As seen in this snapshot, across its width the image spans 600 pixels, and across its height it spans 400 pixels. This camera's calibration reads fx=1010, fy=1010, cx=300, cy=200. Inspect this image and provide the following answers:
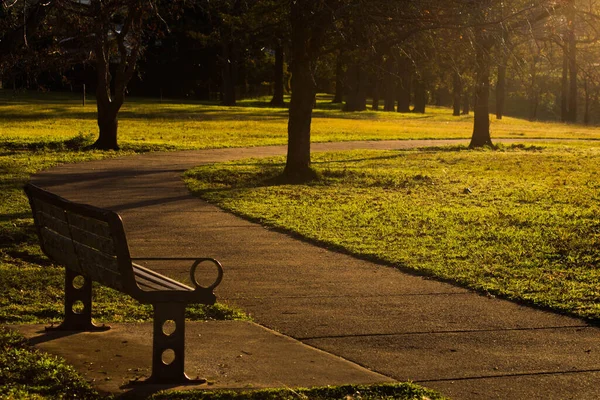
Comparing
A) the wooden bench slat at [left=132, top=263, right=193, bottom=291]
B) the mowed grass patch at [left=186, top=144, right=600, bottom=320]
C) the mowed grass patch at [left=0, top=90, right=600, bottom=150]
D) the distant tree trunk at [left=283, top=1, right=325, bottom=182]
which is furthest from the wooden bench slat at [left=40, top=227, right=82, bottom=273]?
the mowed grass patch at [left=0, top=90, right=600, bottom=150]

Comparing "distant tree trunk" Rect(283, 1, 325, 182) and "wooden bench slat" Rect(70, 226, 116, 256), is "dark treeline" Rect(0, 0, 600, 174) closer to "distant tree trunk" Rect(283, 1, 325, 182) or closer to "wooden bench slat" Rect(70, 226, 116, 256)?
"distant tree trunk" Rect(283, 1, 325, 182)

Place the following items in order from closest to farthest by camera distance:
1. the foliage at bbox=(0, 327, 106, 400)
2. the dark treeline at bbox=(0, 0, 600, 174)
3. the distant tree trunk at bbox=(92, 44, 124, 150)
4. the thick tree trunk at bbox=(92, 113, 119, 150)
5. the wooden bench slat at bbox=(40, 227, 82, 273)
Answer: the foliage at bbox=(0, 327, 106, 400), the wooden bench slat at bbox=(40, 227, 82, 273), the dark treeline at bbox=(0, 0, 600, 174), the distant tree trunk at bbox=(92, 44, 124, 150), the thick tree trunk at bbox=(92, 113, 119, 150)

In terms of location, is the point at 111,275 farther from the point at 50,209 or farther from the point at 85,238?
the point at 50,209

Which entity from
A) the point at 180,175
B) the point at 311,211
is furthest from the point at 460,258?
the point at 180,175

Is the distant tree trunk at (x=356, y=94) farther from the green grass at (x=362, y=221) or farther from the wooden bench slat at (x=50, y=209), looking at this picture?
the wooden bench slat at (x=50, y=209)

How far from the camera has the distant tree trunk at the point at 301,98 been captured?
742 inches

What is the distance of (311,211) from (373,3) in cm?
427

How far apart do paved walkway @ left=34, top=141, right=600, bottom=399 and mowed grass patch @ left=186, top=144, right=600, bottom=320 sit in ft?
1.58

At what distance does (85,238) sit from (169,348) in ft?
3.18

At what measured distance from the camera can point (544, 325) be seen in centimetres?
760

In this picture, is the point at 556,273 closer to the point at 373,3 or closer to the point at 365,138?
the point at 373,3

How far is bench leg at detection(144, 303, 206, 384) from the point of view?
574 centimetres

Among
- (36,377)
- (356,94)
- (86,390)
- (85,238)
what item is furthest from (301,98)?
(356,94)

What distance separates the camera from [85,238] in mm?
6266
